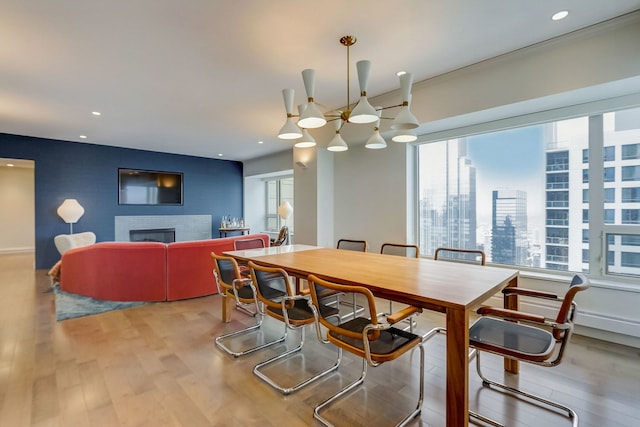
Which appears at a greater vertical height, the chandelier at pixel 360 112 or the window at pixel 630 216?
the chandelier at pixel 360 112

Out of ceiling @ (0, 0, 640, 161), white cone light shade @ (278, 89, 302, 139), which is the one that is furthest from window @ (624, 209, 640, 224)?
white cone light shade @ (278, 89, 302, 139)

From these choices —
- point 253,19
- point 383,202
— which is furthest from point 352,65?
point 383,202

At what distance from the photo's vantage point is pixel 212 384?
6.76ft

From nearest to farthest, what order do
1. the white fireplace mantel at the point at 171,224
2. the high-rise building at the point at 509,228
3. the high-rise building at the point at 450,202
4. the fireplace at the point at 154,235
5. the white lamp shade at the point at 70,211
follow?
the high-rise building at the point at 509,228 < the high-rise building at the point at 450,202 < the white lamp shade at the point at 70,211 < the white fireplace mantel at the point at 171,224 < the fireplace at the point at 154,235

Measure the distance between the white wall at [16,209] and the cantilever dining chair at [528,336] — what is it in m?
11.1

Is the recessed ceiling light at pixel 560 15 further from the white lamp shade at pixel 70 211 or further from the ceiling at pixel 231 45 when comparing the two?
the white lamp shade at pixel 70 211

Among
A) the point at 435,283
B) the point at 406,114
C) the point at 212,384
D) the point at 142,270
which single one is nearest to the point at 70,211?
the point at 142,270

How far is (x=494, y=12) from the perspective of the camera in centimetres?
222

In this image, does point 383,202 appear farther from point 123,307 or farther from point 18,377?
point 18,377

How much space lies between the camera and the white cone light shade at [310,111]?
220 centimetres

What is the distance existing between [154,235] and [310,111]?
662cm

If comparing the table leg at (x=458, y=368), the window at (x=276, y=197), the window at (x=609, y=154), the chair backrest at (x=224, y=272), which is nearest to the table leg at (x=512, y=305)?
the table leg at (x=458, y=368)

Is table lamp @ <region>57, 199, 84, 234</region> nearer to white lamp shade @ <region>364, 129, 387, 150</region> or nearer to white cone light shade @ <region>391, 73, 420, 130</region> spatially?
white lamp shade @ <region>364, 129, 387, 150</region>

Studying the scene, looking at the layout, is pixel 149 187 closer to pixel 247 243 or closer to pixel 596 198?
pixel 247 243
